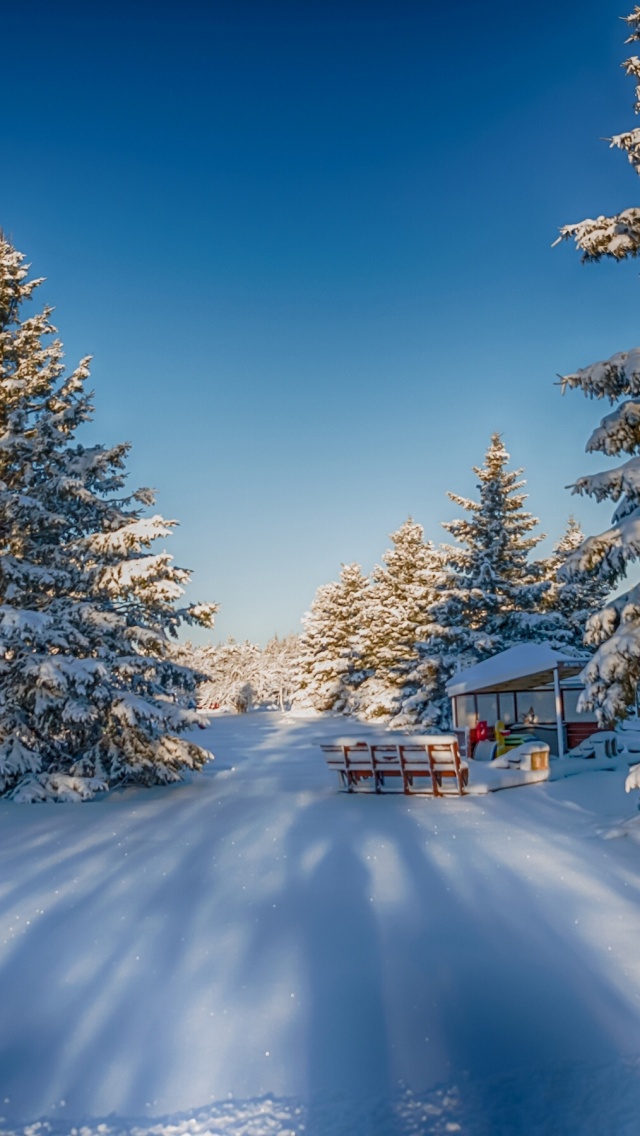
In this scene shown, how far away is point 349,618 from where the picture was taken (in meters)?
52.4

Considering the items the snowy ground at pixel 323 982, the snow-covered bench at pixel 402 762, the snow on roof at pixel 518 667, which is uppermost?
the snow on roof at pixel 518 667

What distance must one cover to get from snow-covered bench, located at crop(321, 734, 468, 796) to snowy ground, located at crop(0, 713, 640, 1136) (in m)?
3.74

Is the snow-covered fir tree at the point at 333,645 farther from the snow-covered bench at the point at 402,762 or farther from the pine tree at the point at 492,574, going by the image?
the snow-covered bench at the point at 402,762

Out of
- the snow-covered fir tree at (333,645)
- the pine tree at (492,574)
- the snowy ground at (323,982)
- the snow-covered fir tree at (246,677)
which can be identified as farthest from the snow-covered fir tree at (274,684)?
the snowy ground at (323,982)

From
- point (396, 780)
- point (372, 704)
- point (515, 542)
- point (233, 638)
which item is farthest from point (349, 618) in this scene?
point (233, 638)

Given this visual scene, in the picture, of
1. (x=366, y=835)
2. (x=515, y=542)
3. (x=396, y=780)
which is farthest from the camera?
(x=515, y=542)

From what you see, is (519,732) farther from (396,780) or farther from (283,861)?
(283,861)

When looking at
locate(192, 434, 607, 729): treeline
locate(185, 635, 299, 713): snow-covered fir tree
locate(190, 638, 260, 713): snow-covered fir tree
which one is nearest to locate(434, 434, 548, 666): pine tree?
locate(192, 434, 607, 729): treeline

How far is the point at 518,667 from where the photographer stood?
22297 millimetres

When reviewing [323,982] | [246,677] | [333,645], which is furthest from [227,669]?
[323,982]

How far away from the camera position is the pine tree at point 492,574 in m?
28.1

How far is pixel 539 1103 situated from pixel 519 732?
23.1 meters

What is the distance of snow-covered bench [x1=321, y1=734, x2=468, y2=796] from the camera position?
49.2 ft

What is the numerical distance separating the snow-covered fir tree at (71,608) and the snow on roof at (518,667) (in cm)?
966
